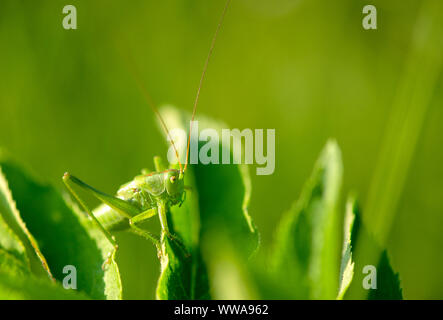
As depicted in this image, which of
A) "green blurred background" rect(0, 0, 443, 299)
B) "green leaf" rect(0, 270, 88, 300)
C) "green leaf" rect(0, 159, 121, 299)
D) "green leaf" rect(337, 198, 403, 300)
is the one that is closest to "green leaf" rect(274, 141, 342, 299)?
"green leaf" rect(337, 198, 403, 300)

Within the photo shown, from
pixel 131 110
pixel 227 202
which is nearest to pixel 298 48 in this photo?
pixel 131 110

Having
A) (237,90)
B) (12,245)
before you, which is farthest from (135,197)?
(237,90)

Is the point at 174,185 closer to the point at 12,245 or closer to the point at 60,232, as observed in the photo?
the point at 60,232

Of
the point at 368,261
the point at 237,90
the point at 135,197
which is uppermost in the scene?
the point at 237,90

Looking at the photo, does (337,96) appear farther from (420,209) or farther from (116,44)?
(116,44)

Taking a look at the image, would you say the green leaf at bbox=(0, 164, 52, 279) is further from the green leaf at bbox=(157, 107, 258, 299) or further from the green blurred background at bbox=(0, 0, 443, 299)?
the green blurred background at bbox=(0, 0, 443, 299)
